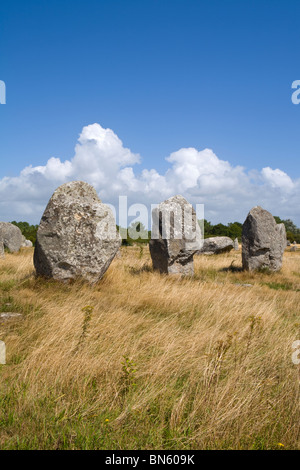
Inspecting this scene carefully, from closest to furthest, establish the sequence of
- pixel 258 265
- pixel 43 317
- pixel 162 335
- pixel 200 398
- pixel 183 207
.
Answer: pixel 200 398, pixel 162 335, pixel 43 317, pixel 183 207, pixel 258 265

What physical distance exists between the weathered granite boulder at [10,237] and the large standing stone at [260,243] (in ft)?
45.6

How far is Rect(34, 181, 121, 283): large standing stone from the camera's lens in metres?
8.48

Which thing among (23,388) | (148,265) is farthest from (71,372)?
(148,265)

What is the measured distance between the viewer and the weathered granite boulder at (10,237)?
21.2m

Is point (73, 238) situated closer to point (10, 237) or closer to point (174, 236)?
point (174, 236)

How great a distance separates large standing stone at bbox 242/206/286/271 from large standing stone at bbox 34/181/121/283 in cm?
756

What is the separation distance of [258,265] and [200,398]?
38.7 ft

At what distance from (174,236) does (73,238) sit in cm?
391

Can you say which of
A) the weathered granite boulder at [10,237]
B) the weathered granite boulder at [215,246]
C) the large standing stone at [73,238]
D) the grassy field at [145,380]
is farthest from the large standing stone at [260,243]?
the weathered granite boulder at [10,237]

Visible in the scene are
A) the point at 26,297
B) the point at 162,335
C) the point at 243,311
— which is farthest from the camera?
A: the point at 26,297

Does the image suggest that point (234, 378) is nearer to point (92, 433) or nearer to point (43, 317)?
point (92, 433)

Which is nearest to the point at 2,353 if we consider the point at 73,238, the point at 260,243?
the point at 73,238

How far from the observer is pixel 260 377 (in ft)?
13.3
